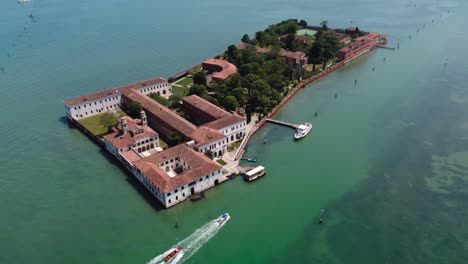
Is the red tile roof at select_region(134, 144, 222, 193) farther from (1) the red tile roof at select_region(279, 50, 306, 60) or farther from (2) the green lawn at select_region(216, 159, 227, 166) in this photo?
(1) the red tile roof at select_region(279, 50, 306, 60)

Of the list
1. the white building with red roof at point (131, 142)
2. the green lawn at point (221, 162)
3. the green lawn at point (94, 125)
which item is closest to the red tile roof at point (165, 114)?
the white building with red roof at point (131, 142)

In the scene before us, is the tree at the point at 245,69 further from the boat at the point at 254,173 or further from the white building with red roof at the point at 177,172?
the boat at the point at 254,173

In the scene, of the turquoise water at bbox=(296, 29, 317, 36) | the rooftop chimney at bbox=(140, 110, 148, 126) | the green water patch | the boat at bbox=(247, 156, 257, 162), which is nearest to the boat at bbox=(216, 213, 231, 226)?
the boat at bbox=(247, 156, 257, 162)

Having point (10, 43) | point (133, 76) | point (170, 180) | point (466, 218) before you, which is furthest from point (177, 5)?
point (466, 218)

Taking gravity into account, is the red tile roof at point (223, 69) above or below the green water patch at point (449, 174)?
above

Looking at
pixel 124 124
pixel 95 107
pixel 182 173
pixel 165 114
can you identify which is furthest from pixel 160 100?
pixel 182 173

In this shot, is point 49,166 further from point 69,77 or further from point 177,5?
point 177,5

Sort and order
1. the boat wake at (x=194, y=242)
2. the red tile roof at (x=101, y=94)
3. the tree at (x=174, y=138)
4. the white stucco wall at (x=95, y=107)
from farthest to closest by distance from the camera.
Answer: the red tile roof at (x=101, y=94) < the white stucco wall at (x=95, y=107) < the tree at (x=174, y=138) < the boat wake at (x=194, y=242)
